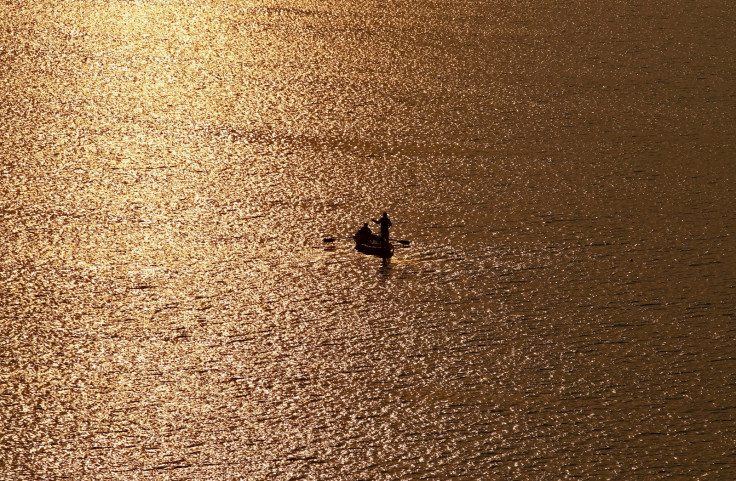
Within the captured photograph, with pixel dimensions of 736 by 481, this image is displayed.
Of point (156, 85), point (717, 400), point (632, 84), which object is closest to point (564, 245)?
point (717, 400)

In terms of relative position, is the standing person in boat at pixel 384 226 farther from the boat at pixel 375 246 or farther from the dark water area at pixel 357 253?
the dark water area at pixel 357 253

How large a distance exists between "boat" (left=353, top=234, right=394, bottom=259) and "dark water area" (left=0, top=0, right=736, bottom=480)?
108mm

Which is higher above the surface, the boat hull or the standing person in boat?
the standing person in boat

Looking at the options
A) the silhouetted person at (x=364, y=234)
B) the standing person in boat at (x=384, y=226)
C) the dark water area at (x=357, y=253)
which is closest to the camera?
the dark water area at (x=357, y=253)

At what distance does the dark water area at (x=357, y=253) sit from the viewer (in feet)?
34.4

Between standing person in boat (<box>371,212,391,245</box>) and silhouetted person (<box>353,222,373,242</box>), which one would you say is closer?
standing person in boat (<box>371,212,391,245</box>)

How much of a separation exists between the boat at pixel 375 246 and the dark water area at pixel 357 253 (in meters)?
0.11

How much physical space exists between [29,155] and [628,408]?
355 inches

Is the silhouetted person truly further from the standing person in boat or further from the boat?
the standing person in boat

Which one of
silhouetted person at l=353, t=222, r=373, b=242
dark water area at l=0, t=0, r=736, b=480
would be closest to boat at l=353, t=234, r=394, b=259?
silhouetted person at l=353, t=222, r=373, b=242

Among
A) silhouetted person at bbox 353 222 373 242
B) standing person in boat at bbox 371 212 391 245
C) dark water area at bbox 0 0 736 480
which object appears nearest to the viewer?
dark water area at bbox 0 0 736 480

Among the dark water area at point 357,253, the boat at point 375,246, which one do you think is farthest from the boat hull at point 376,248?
the dark water area at point 357,253

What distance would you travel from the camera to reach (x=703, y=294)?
13203 millimetres

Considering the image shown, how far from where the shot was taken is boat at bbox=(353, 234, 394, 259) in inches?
529
